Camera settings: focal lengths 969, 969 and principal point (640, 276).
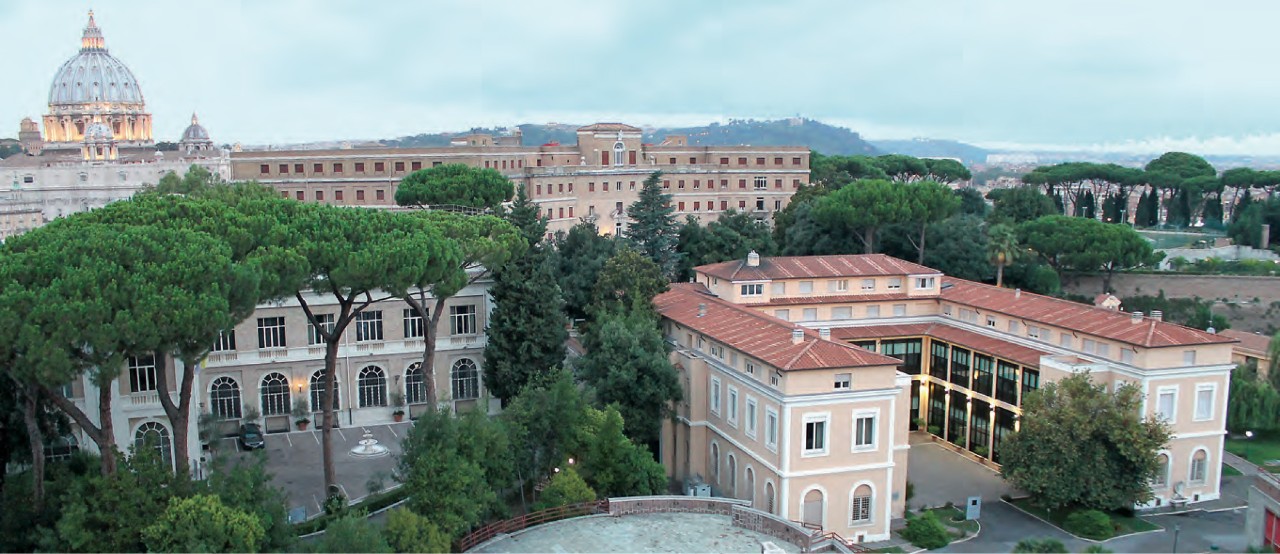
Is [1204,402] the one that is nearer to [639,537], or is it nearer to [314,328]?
[639,537]

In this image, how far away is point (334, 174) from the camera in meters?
82.8

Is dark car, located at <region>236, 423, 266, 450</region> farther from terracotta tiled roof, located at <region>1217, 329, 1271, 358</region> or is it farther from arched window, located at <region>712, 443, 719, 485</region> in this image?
terracotta tiled roof, located at <region>1217, 329, 1271, 358</region>

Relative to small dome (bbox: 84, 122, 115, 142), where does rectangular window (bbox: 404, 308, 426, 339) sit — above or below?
below

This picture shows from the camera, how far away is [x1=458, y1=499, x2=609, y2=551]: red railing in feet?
96.6

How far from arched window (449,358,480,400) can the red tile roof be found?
1670 cm

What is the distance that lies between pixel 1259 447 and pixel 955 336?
1663 centimetres

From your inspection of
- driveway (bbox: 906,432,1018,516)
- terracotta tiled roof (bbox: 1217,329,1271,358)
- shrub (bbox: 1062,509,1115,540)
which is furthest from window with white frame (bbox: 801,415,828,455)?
terracotta tiled roof (bbox: 1217,329,1271,358)

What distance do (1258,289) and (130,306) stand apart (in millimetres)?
70637

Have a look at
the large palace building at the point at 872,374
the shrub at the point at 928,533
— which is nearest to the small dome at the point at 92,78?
the large palace building at the point at 872,374

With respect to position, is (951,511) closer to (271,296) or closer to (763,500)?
(763,500)

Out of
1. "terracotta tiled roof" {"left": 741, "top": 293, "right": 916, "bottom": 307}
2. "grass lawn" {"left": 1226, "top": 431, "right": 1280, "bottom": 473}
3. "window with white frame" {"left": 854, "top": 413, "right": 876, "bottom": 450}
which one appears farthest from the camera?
"terracotta tiled roof" {"left": 741, "top": 293, "right": 916, "bottom": 307}

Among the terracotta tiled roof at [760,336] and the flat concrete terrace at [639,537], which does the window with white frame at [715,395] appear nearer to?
the terracotta tiled roof at [760,336]

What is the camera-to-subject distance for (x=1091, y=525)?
3472cm

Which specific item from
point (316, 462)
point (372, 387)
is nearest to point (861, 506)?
point (316, 462)
